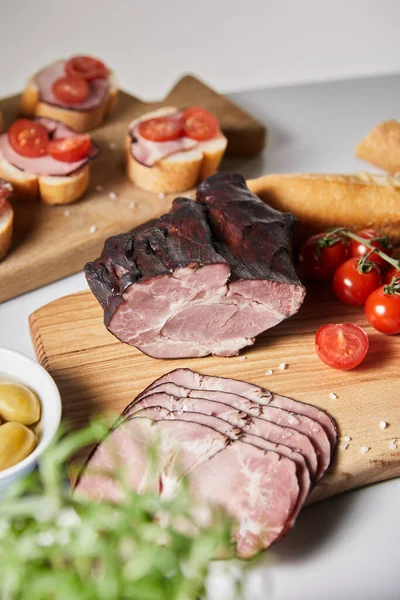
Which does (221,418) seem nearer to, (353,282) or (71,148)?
(353,282)

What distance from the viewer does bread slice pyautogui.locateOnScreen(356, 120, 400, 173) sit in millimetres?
5188

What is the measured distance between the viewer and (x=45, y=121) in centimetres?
481

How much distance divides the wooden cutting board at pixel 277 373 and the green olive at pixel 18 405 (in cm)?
29

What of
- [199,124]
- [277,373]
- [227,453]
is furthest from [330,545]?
[199,124]

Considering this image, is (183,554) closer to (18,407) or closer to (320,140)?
(18,407)

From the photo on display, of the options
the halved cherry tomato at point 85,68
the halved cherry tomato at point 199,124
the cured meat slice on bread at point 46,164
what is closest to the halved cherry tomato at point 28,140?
the cured meat slice on bread at point 46,164

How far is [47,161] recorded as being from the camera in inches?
181

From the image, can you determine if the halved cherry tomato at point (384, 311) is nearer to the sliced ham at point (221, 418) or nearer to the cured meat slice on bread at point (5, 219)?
the sliced ham at point (221, 418)

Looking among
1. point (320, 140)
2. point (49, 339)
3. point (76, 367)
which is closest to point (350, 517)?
point (76, 367)

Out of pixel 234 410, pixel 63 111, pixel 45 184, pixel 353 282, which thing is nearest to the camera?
pixel 234 410

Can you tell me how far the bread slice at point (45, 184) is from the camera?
4.47 meters

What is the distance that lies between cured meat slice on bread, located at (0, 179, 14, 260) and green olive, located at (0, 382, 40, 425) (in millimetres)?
1236

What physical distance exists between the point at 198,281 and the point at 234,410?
61cm

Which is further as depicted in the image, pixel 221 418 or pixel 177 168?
pixel 177 168
